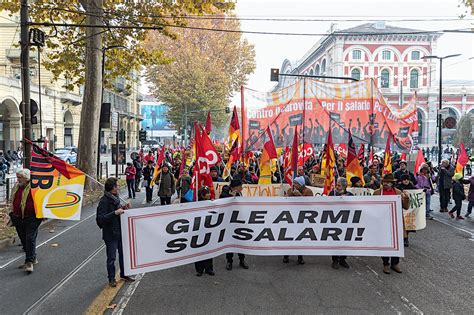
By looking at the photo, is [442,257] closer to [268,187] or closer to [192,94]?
[268,187]

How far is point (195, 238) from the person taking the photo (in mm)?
5914

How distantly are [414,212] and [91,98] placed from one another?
40.7ft

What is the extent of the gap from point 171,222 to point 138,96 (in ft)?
251

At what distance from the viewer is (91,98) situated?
642 inches

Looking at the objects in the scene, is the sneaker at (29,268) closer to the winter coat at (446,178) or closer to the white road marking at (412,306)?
the white road marking at (412,306)

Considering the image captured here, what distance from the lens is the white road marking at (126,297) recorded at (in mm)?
5035

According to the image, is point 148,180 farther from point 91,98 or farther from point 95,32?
point 95,32

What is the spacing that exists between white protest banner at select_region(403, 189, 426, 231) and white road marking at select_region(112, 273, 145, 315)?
17.3 ft

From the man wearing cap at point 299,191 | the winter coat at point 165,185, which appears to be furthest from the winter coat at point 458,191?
the winter coat at point 165,185

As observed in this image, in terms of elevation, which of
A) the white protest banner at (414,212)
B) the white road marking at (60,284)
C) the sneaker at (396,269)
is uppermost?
the white protest banner at (414,212)

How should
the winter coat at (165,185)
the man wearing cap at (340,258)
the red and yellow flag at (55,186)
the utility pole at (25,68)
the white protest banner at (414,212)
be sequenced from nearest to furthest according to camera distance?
1. the red and yellow flag at (55,186)
2. the man wearing cap at (340,258)
3. the white protest banner at (414,212)
4. the utility pole at (25,68)
5. the winter coat at (165,185)

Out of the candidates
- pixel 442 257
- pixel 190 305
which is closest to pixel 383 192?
pixel 442 257

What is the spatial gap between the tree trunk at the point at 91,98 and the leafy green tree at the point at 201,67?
84.4ft

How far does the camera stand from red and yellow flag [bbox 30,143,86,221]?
640 cm
